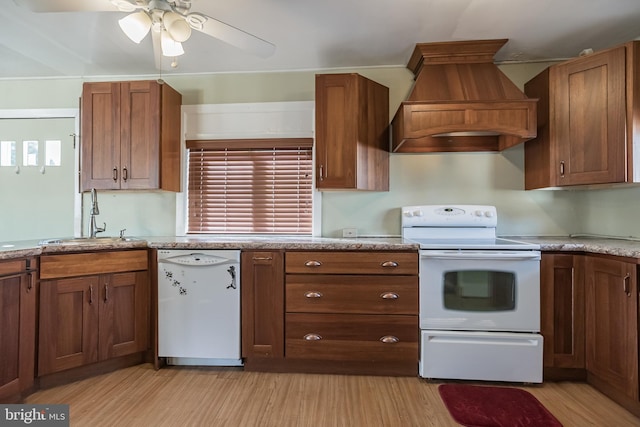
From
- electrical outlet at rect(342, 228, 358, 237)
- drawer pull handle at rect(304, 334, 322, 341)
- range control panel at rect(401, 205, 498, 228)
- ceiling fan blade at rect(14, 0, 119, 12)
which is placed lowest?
drawer pull handle at rect(304, 334, 322, 341)

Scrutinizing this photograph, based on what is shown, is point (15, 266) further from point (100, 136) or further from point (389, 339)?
point (389, 339)

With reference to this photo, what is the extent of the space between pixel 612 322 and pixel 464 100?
1625 mm

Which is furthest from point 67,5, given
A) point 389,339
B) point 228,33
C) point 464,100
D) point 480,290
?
point 480,290

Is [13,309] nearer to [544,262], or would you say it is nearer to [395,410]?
[395,410]

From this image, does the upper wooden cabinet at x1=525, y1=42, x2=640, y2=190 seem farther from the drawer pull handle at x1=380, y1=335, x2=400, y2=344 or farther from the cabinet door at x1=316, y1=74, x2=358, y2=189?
the drawer pull handle at x1=380, y1=335, x2=400, y2=344

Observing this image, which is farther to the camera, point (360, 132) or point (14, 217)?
point (14, 217)

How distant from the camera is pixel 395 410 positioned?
176 centimetres

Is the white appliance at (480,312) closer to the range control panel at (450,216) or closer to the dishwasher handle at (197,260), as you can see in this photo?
the range control panel at (450,216)

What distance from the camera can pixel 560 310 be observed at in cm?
202

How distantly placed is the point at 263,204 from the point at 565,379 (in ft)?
8.40

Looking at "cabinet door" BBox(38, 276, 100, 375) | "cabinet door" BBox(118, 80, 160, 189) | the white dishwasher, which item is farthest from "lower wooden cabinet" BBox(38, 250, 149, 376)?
"cabinet door" BBox(118, 80, 160, 189)

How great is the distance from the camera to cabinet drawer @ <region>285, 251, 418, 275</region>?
2092 millimetres

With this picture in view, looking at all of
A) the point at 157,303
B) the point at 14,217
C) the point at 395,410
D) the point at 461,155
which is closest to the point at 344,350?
the point at 395,410

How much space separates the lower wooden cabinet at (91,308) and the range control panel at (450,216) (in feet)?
6.85
